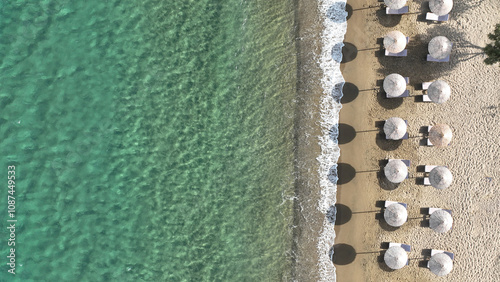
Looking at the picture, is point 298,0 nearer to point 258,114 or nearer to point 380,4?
point 380,4

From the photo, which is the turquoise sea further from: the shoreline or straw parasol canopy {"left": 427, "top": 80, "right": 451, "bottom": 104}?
straw parasol canopy {"left": 427, "top": 80, "right": 451, "bottom": 104}

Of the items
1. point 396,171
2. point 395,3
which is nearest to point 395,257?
point 396,171

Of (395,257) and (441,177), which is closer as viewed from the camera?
(441,177)

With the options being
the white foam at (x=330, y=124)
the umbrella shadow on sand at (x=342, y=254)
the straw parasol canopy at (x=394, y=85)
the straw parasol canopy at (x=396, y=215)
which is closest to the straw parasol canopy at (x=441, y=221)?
the straw parasol canopy at (x=396, y=215)

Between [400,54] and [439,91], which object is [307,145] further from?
[439,91]

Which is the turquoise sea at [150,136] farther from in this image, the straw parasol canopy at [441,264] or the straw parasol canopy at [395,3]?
the straw parasol canopy at [441,264]

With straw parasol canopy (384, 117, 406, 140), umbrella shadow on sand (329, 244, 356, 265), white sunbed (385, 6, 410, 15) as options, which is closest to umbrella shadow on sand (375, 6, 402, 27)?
white sunbed (385, 6, 410, 15)

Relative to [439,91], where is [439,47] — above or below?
above

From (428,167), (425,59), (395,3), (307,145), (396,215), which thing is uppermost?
(395,3)
